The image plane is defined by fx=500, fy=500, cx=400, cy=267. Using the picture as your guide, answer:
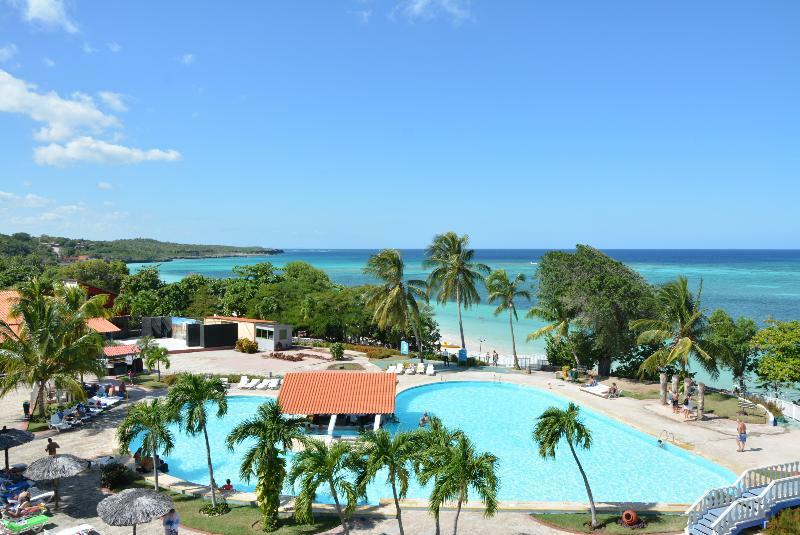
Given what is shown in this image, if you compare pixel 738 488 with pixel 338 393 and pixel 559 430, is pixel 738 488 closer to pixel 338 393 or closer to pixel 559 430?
pixel 559 430

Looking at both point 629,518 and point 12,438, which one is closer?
point 629,518

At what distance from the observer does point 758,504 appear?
1370 cm

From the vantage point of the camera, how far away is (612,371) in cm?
3416

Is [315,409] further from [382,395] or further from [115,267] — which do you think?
[115,267]

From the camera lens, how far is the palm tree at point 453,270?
36.9m

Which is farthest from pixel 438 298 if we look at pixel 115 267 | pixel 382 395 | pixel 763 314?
pixel 763 314

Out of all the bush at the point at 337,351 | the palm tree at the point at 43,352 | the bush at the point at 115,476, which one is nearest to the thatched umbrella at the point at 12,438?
the bush at the point at 115,476

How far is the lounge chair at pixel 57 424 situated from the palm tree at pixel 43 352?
53.9 inches

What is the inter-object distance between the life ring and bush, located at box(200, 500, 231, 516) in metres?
11.5

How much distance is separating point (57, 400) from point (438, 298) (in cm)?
2426

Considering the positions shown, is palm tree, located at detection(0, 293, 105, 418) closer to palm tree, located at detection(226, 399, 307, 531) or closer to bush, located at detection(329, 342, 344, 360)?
palm tree, located at detection(226, 399, 307, 531)

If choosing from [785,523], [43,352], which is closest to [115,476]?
[43,352]

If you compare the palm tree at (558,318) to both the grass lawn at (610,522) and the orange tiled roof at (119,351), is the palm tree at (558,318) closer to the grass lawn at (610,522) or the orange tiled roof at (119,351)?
the grass lawn at (610,522)

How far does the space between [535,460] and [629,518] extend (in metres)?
6.70
